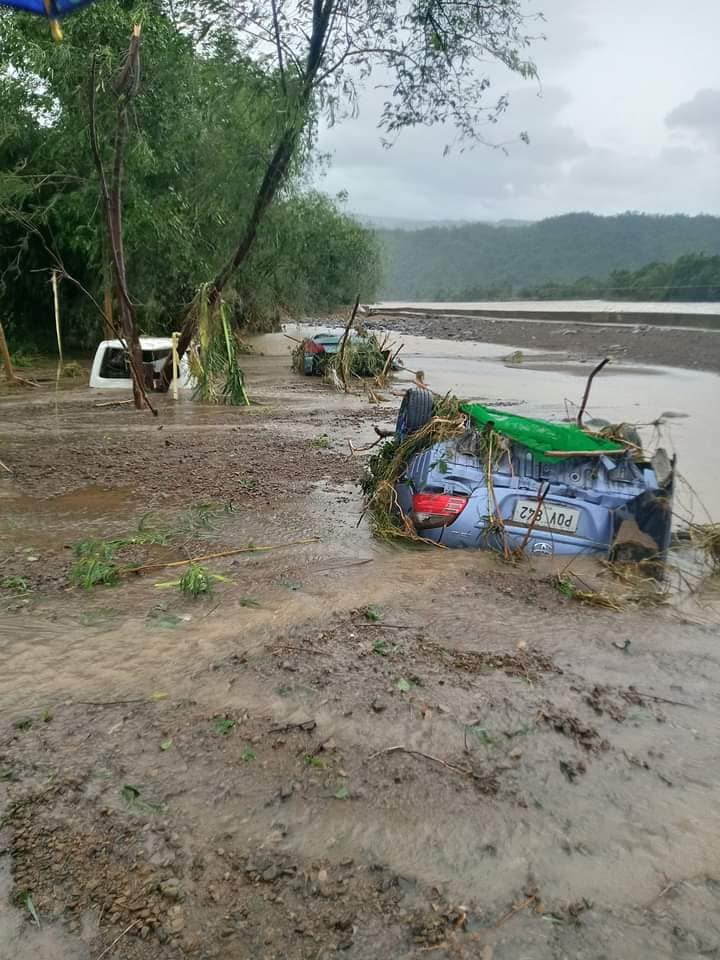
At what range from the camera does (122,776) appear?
3.14 meters

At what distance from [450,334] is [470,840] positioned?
4366 centimetres

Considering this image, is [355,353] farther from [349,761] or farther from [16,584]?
[349,761]

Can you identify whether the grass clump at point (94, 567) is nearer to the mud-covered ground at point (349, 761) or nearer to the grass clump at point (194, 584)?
the mud-covered ground at point (349, 761)

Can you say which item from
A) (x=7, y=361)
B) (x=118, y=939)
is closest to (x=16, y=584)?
(x=118, y=939)

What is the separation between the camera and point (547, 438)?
19.7 feet

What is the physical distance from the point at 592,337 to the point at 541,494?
3284 cm

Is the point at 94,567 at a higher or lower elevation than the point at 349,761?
higher

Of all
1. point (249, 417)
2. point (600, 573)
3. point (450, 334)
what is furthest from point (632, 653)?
point (450, 334)

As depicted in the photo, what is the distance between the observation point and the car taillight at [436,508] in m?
6.02

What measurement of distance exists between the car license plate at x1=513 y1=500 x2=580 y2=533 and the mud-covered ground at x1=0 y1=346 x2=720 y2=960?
35 cm

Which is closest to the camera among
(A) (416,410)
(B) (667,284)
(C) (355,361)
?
(A) (416,410)

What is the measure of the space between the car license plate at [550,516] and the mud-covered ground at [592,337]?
21246 millimetres

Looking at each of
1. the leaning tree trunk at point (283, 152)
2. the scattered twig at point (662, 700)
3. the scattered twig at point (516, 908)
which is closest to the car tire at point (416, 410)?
the scattered twig at point (662, 700)

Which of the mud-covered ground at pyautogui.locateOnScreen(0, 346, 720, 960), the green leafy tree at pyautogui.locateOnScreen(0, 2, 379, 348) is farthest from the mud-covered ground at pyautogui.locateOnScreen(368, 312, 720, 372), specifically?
the mud-covered ground at pyautogui.locateOnScreen(0, 346, 720, 960)
